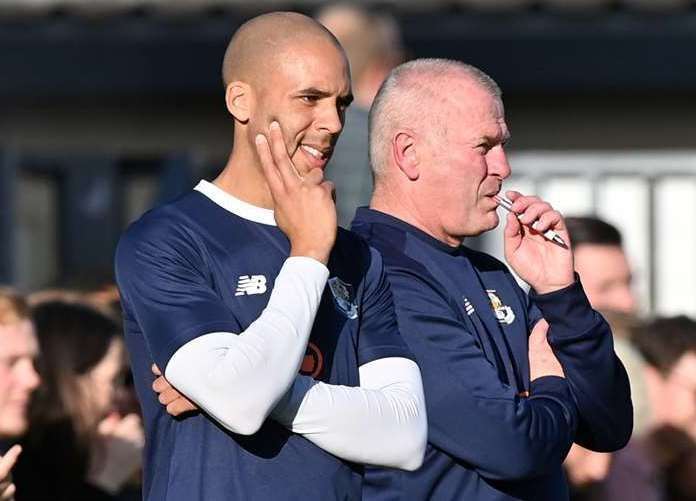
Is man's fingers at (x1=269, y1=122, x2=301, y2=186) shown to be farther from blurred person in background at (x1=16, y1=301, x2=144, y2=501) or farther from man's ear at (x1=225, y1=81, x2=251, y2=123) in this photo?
blurred person in background at (x1=16, y1=301, x2=144, y2=501)

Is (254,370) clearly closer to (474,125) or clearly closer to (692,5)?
(474,125)

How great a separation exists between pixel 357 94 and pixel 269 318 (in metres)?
4.07

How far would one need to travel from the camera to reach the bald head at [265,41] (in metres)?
4.43

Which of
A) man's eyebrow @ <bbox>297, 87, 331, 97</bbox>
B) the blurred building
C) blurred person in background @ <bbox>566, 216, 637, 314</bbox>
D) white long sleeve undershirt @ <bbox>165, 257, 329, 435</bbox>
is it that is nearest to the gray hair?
man's eyebrow @ <bbox>297, 87, 331, 97</bbox>

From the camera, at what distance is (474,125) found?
494cm

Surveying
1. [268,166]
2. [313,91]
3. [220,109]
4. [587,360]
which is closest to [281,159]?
[268,166]

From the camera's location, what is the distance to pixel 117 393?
682 cm

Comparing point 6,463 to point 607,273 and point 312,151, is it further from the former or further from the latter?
point 607,273

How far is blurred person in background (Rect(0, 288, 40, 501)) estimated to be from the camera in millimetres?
5941

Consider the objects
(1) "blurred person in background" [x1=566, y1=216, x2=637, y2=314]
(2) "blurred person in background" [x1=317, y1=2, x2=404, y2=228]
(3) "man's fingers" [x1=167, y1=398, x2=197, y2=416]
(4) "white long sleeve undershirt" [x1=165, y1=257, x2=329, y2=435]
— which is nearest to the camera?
(4) "white long sleeve undershirt" [x1=165, y1=257, x2=329, y2=435]

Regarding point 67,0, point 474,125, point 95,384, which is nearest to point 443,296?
point 474,125

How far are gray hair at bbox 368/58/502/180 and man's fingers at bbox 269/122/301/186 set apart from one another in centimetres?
69

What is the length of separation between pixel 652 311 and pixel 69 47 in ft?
10.8

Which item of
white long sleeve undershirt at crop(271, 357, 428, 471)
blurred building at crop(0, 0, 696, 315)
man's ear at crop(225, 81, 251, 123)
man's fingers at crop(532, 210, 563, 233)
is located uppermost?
man's ear at crop(225, 81, 251, 123)
